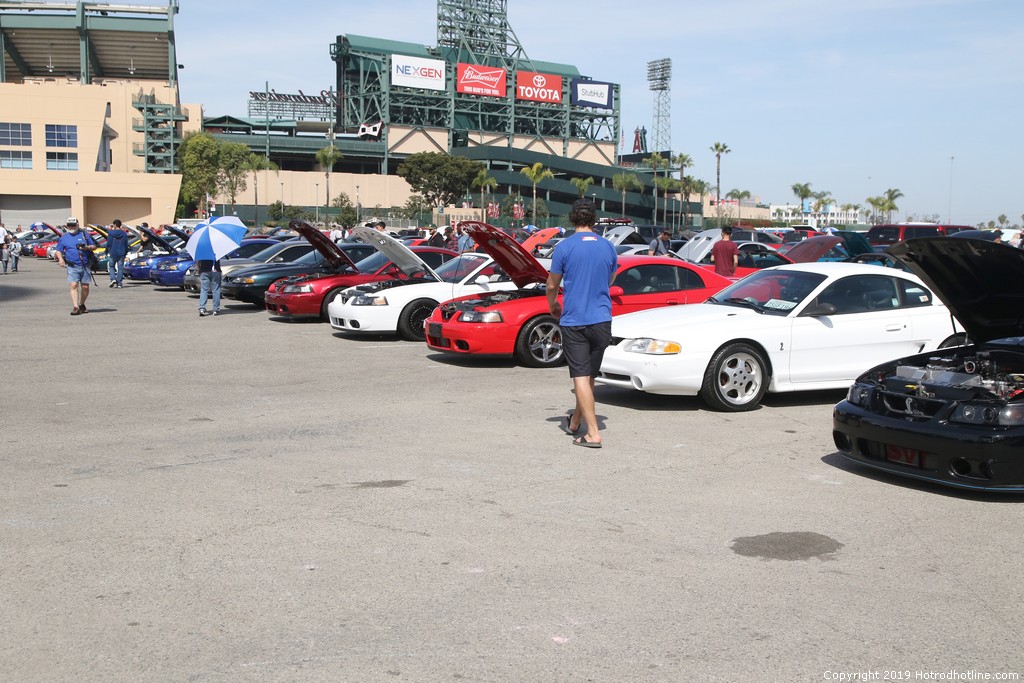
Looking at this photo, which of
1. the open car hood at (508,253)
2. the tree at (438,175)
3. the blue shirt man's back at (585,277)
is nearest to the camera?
the blue shirt man's back at (585,277)

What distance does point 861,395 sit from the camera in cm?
706

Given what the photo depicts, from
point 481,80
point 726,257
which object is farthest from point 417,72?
point 726,257

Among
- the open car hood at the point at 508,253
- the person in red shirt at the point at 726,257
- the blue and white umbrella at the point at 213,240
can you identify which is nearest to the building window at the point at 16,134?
the blue and white umbrella at the point at 213,240

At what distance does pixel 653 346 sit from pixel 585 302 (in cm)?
170

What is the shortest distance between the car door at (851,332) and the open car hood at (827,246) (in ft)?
30.1

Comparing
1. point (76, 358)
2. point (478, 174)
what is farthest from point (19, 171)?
point (76, 358)

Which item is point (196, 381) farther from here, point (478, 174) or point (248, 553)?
point (478, 174)

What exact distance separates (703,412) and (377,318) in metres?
6.65

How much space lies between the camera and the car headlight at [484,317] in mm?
11914

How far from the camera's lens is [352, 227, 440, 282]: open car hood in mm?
14945

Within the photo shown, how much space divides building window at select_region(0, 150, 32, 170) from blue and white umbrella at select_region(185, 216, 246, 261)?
67.5 m

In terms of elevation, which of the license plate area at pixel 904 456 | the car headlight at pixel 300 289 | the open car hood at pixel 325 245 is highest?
the open car hood at pixel 325 245

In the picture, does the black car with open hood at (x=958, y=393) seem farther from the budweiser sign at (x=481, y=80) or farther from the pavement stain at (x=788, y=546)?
the budweiser sign at (x=481, y=80)

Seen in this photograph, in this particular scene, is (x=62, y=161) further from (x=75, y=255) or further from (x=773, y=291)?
(x=773, y=291)
